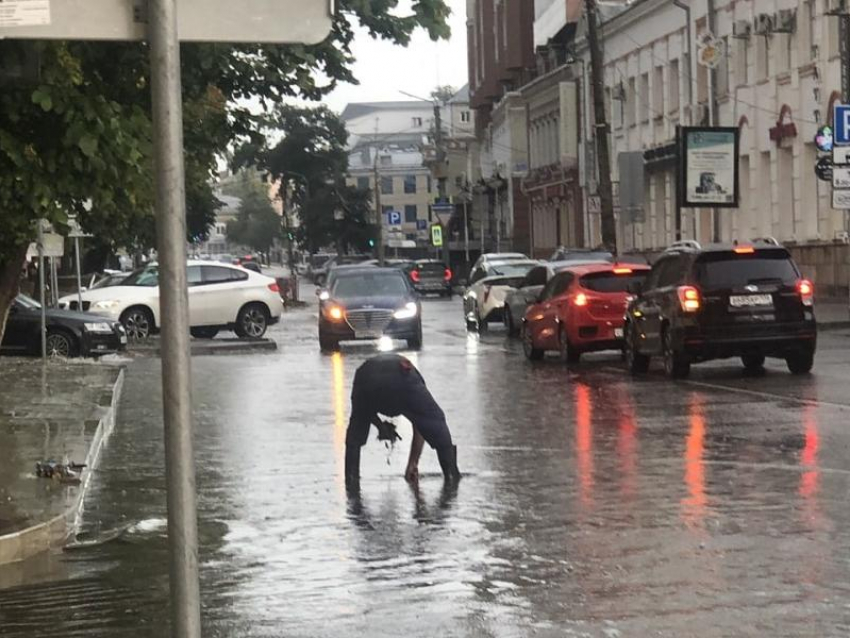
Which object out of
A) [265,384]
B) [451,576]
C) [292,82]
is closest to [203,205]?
[265,384]

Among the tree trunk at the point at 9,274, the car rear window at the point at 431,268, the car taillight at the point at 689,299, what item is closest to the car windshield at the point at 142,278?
the car taillight at the point at 689,299

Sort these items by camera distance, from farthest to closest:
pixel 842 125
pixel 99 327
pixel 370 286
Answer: pixel 370 286, pixel 99 327, pixel 842 125

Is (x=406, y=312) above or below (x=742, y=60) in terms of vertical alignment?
below

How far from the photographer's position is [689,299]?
22.3 metres

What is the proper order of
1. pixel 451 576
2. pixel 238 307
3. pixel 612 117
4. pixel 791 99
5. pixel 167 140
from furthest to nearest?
pixel 612 117
pixel 791 99
pixel 238 307
pixel 451 576
pixel 167 140

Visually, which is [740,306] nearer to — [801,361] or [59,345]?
[801,361]

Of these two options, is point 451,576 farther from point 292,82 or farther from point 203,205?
point 203,205

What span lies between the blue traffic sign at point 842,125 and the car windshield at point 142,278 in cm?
1556

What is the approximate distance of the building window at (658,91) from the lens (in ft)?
192

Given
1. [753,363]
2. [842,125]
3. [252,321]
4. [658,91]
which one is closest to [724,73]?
[658,91]

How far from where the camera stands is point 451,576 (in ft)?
31.4

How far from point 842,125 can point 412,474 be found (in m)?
18.9

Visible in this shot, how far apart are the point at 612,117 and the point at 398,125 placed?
133248mm

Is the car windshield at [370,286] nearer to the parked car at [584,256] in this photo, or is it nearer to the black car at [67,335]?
the parked car at [584,256]
